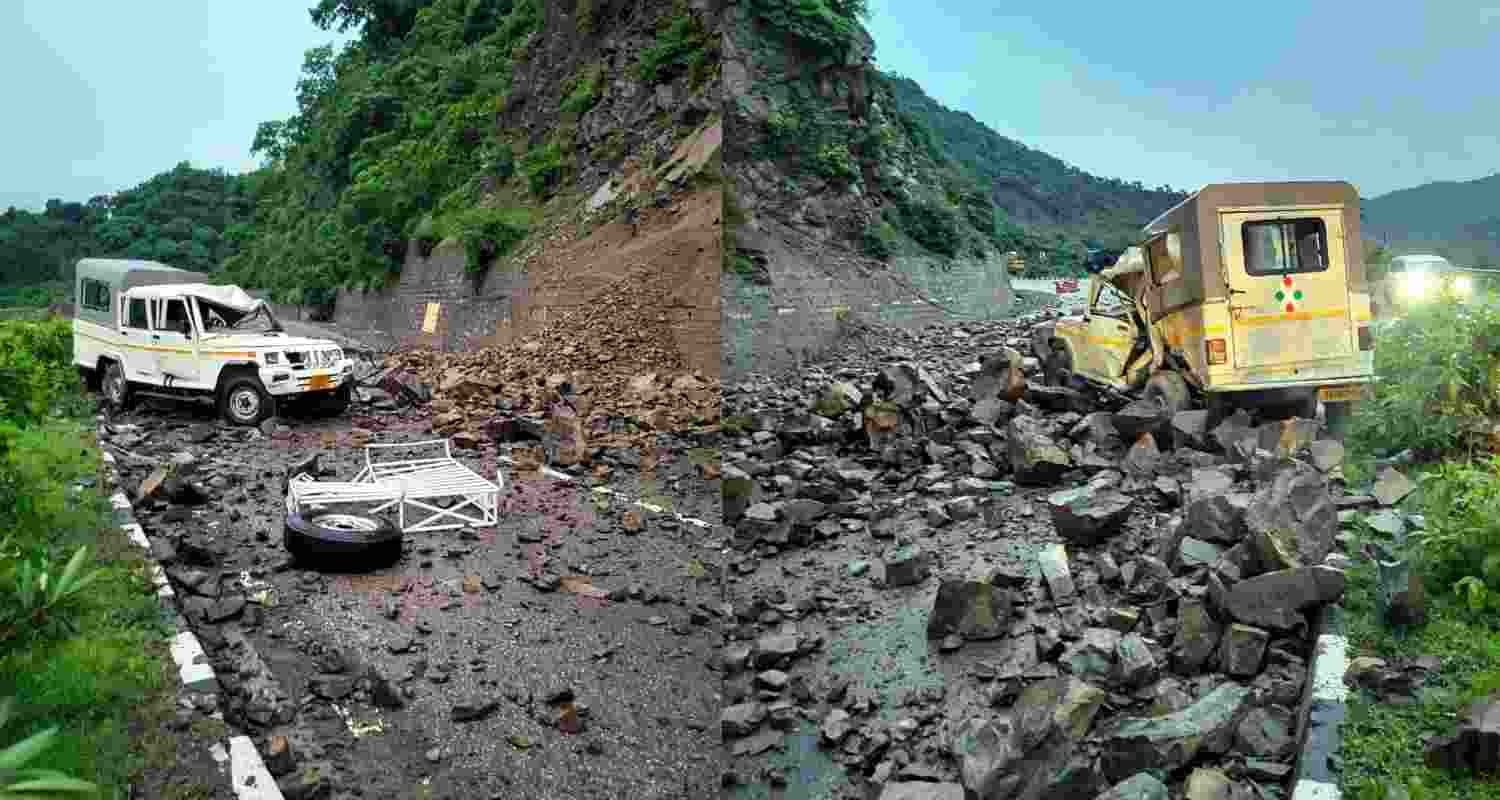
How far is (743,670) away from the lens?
3947 millimetres

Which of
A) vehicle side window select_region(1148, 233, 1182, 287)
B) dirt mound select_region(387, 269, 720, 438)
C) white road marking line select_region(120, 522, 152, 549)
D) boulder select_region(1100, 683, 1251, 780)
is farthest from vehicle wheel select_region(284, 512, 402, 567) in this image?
vehicle side window select_region(1148, 233, 1182, 287)

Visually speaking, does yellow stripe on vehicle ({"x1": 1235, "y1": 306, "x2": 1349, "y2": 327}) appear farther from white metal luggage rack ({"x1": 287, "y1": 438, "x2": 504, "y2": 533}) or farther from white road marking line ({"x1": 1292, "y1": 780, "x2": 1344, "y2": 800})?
white metal luggage rack ({"x1": 287, "y1": 438, "x2": 504, "y2": 533})

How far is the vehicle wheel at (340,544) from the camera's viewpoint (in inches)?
163

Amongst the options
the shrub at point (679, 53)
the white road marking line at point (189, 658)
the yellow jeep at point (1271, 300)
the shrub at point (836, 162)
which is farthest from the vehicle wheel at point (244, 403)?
the yellow jeep at point (1271, 300)

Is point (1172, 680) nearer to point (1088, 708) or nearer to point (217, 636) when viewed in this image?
point (1088, 708)

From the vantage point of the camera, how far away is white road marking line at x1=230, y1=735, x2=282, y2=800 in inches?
99.6

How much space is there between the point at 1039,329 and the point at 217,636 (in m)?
6.34

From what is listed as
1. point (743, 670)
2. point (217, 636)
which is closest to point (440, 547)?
point (217, 636)

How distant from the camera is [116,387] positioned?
8625 mm

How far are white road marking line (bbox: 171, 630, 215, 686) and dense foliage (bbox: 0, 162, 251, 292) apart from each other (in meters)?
1.45

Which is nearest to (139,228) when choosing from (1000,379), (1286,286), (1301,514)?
(1301,514)

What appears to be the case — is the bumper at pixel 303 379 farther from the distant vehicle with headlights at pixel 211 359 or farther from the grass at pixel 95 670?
the grass at pixel 95 670

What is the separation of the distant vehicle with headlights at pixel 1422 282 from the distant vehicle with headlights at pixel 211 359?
25.8 feet

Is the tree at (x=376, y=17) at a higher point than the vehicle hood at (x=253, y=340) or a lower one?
higher
